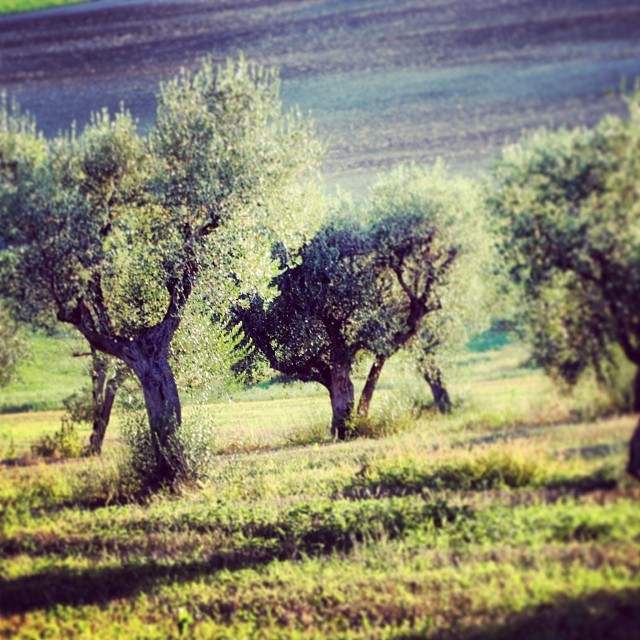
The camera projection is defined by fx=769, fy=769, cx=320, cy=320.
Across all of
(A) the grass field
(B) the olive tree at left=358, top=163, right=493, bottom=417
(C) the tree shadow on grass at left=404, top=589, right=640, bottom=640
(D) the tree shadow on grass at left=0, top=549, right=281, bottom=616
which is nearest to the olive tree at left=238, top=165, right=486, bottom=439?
(B) the olive tree at left=358, top=163, right=493, bottom=417

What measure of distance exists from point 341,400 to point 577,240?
4.17m

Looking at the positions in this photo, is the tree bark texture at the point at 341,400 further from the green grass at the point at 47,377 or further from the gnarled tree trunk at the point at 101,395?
the green grass at the point at 47,377

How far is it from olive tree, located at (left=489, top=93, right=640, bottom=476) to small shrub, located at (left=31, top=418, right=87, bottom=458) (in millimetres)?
7034

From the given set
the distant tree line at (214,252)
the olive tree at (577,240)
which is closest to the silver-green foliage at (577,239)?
the olive tree at (577,240)

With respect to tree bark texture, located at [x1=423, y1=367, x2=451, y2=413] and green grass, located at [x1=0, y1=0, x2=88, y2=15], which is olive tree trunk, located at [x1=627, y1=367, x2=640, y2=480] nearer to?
tree bark texture, located at [x1=423, y1=367, x2=451, y2=413]

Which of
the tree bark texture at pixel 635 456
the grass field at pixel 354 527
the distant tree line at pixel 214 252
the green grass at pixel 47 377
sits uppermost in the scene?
the distant tree line at pixel 214 252

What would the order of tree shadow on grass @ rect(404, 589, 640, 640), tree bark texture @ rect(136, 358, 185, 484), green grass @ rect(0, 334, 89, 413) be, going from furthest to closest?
1. green grass @ rect(0, 334, 89, 413)
2. tree bark texture @ rect(136, 358, 185, 484)
3. tree shadow on grass @ rect(404, 589, 640, 640)

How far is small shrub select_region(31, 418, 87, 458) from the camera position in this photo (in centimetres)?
1123

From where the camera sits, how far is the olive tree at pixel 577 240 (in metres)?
6.25

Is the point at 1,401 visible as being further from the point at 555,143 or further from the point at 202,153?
the point at 555,143

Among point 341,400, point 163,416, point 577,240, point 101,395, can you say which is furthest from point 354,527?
point 101,395

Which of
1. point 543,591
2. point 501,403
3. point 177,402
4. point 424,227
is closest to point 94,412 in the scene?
point 177,402

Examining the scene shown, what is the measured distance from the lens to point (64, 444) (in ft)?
37.0

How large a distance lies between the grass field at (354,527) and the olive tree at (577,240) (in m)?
0.43
